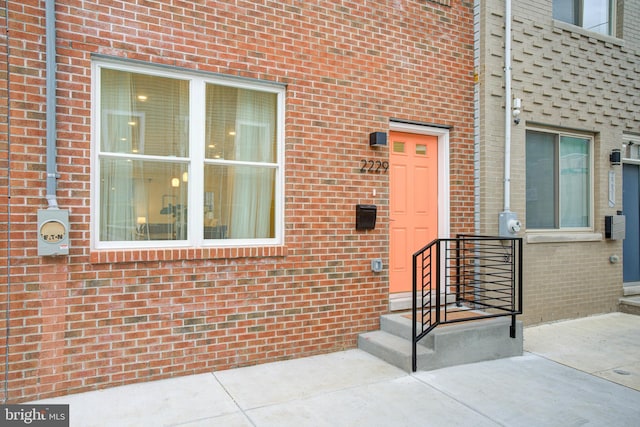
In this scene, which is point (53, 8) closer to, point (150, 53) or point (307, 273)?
point (150, 53)

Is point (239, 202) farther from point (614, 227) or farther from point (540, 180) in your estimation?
point (614, 227)

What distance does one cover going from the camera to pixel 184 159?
4.24 meters

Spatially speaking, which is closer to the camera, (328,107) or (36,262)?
(36,262)

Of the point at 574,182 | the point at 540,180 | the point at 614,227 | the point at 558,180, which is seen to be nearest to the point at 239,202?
the point at 540,180

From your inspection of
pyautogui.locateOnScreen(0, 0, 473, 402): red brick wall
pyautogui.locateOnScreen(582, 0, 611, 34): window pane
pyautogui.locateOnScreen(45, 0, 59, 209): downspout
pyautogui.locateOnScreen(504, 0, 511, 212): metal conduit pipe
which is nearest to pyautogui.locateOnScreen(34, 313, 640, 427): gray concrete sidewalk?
pyautogui.locateOnScreen(0, 0, 473, 402): red brick wall

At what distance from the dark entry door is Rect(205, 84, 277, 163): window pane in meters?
6.13

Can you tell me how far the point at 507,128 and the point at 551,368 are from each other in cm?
301

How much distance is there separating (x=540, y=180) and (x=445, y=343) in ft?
10.8

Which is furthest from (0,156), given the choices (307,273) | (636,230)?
(636,230)

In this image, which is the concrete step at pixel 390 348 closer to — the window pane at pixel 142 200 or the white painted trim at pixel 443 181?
the white painted trim at pixel 443 181

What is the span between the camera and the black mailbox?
4.96 meters

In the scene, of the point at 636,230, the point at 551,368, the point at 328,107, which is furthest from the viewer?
the point at 636,230

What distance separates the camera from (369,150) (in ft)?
16.7

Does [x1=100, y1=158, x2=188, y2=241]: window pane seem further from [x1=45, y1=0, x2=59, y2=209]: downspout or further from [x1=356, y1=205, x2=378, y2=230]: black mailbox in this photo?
[x1=356, y1=205, x2=378, y2=230]: black mailbox
